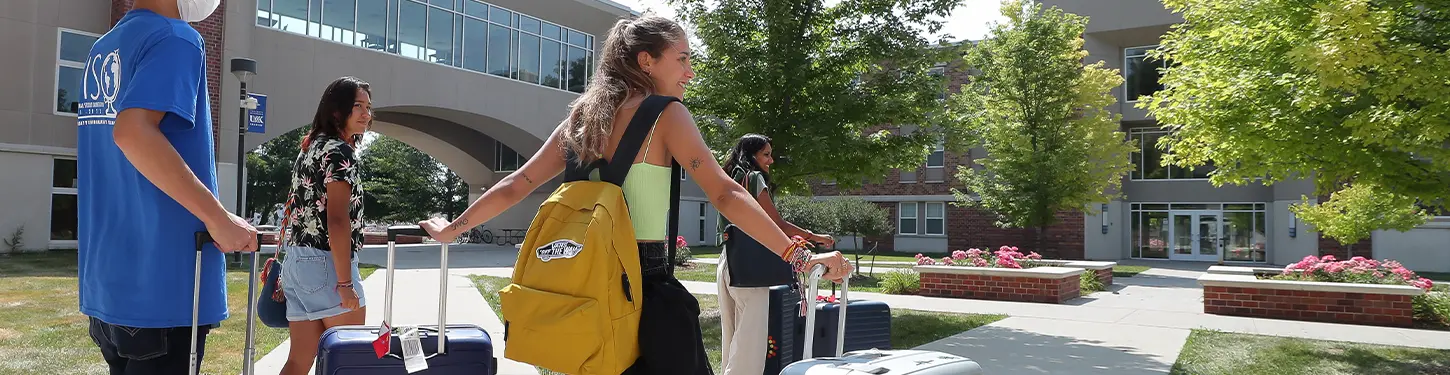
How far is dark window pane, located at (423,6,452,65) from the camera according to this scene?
23.9 meters

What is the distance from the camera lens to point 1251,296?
10.5m

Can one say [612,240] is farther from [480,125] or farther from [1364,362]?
[480,125]

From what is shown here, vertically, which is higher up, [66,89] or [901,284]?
[66,89]

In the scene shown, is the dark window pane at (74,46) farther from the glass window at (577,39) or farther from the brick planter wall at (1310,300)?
the brick planter wall at (1310,300)

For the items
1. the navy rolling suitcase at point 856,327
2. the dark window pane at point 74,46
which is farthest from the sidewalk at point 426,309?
the dark window pane at point 74,46

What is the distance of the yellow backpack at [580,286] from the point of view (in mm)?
1961

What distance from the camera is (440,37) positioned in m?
24.0

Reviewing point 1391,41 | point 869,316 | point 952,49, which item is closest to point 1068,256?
point 952,49

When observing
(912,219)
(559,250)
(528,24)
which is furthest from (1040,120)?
(559,250)

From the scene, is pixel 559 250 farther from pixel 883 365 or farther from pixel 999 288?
pixel 999 288

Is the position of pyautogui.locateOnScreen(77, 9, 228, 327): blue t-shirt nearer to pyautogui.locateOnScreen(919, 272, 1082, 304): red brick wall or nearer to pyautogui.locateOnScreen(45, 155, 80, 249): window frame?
pyautogui.locateOnScreen(919, 272, 1082, 304): red brick wall

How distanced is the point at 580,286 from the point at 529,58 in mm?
25673

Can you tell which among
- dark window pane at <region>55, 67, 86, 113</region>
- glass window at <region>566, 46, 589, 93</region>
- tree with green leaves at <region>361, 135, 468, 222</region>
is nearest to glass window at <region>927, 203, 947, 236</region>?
glass window at <region>566, 46, 589, 93</region>

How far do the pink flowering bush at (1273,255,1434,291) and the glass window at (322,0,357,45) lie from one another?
20.5m
